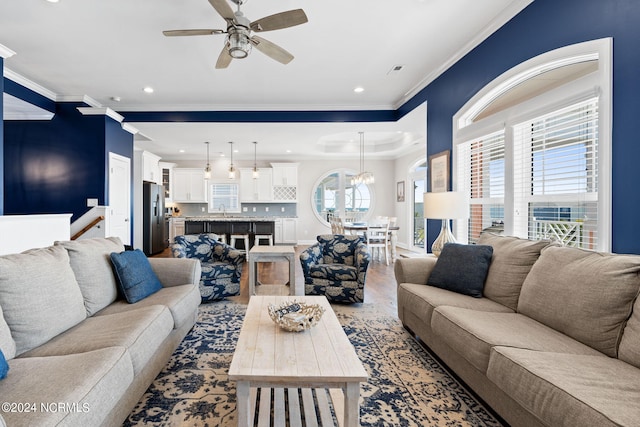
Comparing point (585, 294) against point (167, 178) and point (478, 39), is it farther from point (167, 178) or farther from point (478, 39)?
point (167, 178)

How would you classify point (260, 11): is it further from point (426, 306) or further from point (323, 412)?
point (323, 412)

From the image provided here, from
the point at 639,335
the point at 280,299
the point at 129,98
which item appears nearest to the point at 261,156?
the point at 129,98

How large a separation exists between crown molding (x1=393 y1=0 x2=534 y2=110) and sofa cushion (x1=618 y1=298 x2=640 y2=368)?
246cm

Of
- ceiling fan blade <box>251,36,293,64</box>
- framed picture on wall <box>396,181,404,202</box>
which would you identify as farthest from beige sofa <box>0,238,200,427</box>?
framed picture on wall <box>396,181,404,202</box>

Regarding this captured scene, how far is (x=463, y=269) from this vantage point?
265 centimetres

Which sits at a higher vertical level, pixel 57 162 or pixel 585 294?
pixel 57 162

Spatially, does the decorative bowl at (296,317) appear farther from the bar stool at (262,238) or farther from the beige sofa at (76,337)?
the bar stool at (262,238)

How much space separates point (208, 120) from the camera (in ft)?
18.0

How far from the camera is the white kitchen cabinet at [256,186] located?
30.8 feet

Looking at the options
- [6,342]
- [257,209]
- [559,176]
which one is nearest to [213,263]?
[6,342]

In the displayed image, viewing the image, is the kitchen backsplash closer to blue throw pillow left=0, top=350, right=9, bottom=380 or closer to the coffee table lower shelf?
the coffee table lower shelf

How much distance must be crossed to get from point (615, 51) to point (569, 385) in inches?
80.6

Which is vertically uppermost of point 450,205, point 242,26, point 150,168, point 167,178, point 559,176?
point 242,26

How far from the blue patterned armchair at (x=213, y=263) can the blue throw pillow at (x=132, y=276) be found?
1.09 meters
